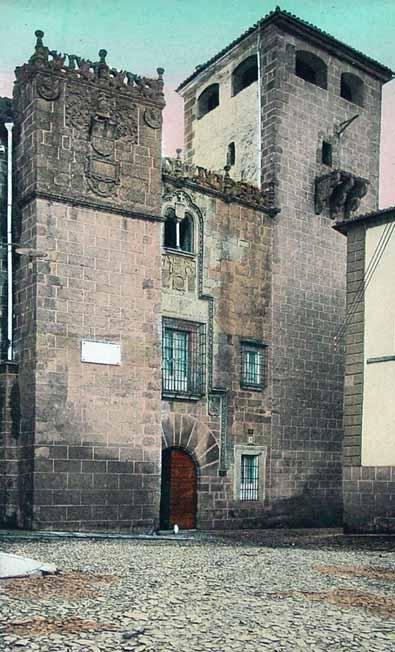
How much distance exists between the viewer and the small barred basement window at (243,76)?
25.6 m

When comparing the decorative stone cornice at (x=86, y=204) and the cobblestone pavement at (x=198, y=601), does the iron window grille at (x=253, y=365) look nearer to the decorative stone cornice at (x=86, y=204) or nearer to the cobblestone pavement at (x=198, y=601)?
the decorative stone cornice at (x=86, y=204)

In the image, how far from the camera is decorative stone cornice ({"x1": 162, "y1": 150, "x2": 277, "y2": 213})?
2094 centimetres

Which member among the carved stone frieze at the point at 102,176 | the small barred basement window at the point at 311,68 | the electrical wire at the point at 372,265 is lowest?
the electrical wire at the point at 372,265

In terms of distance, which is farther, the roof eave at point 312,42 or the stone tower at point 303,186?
the roof eave at point 312,42

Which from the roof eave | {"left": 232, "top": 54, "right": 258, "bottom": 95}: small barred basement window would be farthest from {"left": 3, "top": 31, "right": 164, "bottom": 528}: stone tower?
Answer: {"left": 232, "top": 54, "right": 258, "bottom": 95}: small barred basement window

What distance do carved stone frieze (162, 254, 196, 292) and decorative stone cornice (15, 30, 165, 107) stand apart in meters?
3.71

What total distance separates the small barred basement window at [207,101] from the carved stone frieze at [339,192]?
16.5 feet

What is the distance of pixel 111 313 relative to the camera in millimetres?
18578

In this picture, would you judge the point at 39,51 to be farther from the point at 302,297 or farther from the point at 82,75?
the point at 302,297

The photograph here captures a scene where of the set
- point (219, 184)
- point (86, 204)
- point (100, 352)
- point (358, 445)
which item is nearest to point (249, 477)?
point (358, 445)

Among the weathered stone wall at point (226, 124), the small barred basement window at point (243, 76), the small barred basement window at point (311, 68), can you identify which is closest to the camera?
the weathered stone wall at point (226, 124)

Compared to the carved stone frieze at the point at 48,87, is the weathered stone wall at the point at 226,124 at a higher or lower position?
higher

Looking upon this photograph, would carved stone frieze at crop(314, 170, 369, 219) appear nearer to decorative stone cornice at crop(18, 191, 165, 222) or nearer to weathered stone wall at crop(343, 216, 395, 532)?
weathered stone wall at crop(343, 216, 395, 532)

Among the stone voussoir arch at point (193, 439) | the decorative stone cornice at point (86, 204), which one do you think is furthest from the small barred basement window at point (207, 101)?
the stone voussoir arch at point (193, 439)
